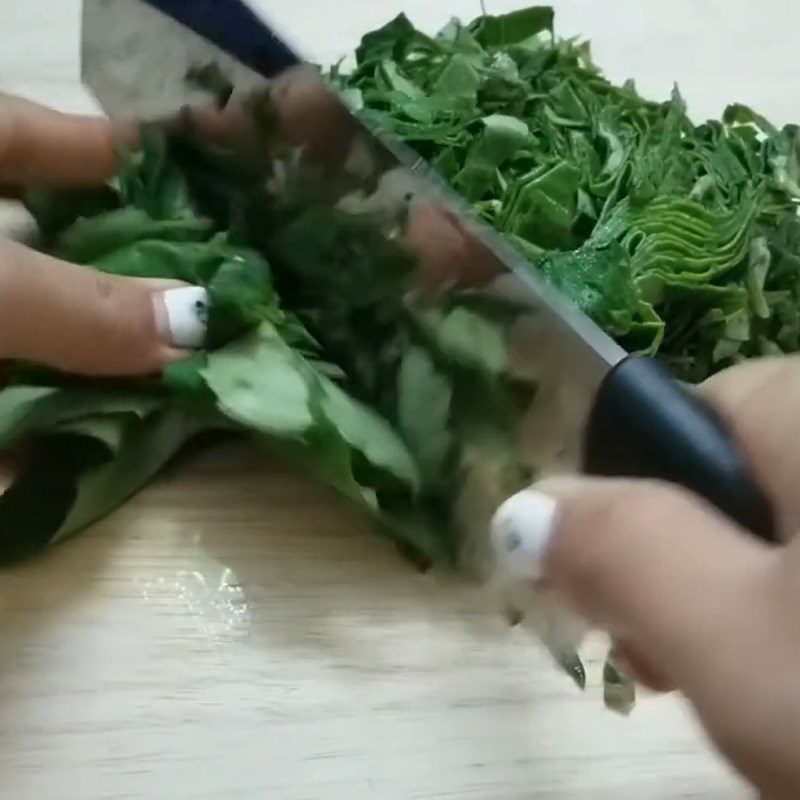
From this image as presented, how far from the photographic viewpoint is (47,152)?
61 cm

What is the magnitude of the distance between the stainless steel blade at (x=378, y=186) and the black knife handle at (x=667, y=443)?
1cm

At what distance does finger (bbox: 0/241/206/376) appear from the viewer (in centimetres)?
49

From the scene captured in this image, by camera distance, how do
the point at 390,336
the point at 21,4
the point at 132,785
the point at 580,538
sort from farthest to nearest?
1. the point at 21,4
2. the point at 390,336
3. the point at 132,785
4. the point at 580,538

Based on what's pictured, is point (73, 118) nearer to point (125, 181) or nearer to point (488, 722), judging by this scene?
point (125, 181)

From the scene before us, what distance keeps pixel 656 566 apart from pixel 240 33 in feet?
1.28

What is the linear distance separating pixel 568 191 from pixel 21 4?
52cm

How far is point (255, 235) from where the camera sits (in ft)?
1.95

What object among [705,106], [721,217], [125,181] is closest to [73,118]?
[125,181]

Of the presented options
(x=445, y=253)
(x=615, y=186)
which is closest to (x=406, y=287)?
(x=445, y=253)

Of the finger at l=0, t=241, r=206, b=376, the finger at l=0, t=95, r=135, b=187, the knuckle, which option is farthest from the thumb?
the finger at l=0, t=95, r=135, b=187

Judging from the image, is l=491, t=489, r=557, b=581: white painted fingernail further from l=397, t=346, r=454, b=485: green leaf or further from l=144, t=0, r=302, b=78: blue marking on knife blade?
l=144, t=0, r=302, b=78: blue marking on knife blade

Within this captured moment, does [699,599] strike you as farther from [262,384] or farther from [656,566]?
[262,384]

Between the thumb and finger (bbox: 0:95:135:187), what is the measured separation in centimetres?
40

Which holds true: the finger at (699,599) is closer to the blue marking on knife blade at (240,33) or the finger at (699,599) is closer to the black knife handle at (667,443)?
the black knife handle at (667,443)
